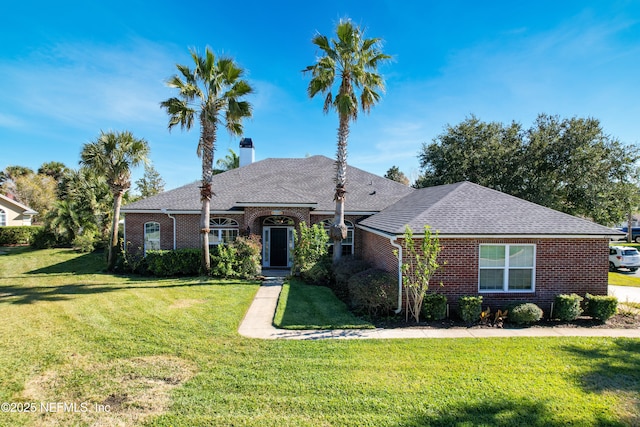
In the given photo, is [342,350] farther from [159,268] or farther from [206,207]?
[159,268]

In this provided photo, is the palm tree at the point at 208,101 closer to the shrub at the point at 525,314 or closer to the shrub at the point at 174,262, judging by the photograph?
the shrub at the point at 174,262

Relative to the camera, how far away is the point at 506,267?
9.55 m

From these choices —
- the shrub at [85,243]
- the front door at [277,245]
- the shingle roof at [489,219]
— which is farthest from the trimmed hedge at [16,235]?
the shingle roof at [489,219]

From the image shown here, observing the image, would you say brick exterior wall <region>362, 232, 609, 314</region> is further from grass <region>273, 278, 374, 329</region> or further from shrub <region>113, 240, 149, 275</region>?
shrub <region>113, 240, 149, 275</region>

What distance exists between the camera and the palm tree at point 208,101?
12.4 meters

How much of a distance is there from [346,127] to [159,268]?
10792mm

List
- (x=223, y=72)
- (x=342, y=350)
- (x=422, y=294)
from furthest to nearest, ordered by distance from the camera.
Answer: (x=223, y=72) < (x=422, y=294) < (x=342, y=350)

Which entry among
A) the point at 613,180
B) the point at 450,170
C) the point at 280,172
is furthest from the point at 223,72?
the point at 613,180

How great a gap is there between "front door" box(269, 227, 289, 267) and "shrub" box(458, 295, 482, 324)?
10.3 metres

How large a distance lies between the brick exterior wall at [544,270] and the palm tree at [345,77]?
521cm

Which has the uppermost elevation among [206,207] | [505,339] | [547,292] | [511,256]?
[206,207]

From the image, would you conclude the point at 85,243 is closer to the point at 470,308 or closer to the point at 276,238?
the point at 276,238

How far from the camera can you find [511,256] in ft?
31.4

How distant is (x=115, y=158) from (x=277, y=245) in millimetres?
9056
